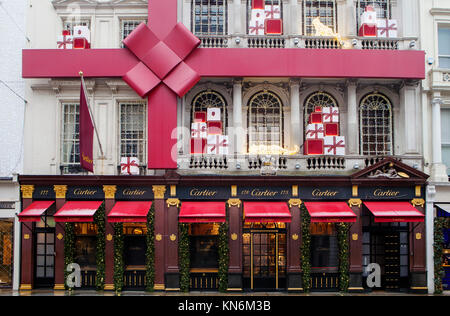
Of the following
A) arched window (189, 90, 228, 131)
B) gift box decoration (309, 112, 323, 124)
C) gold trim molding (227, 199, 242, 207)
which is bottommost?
gold trim molding (227, 199, 242, 207)

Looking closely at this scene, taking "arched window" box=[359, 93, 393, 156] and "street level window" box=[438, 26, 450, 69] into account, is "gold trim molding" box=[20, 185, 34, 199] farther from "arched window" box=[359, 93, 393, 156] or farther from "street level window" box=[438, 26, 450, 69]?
"street level window" box=[438, 26, 450, 69]

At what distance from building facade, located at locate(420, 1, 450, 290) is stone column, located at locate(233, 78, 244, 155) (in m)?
8.02

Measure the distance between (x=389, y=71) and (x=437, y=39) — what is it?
3.06 m

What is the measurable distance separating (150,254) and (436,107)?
1364cm

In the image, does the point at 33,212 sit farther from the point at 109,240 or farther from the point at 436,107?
the point at 436,107

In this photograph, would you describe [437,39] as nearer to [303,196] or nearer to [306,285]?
[303,196]

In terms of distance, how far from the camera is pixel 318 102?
18109mm

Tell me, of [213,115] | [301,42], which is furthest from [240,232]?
[301,42]

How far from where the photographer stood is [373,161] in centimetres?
1736

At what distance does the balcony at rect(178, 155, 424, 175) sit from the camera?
1675cm

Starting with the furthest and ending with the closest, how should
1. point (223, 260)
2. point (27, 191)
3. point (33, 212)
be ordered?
1. point (27, 191)
2. point (223, 260)
3. point (33, 212)

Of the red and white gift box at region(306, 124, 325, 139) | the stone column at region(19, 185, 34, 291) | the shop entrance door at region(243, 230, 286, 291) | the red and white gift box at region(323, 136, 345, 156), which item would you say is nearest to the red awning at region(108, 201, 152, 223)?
the stone column at region(19, 185, 34, 291)

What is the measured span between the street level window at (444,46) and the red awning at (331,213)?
26.5ft

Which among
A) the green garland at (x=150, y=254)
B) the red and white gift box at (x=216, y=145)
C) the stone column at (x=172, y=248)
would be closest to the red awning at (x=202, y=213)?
the stone column at (x=172, y=248)
